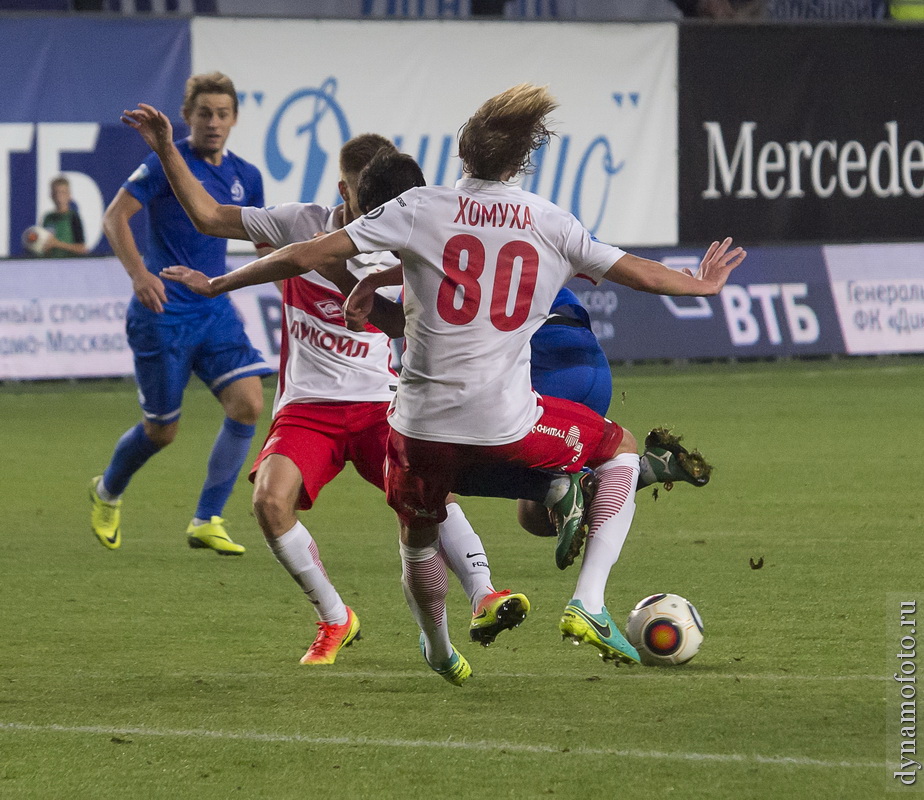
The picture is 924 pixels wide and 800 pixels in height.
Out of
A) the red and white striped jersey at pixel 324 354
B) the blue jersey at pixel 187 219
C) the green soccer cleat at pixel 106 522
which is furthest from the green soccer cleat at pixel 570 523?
the green soccer cleat at pixel 106 522

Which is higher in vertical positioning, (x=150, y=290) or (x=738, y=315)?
(x=150, y=290)

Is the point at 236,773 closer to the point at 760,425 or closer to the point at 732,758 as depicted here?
the point at 732,758

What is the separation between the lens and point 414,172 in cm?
493

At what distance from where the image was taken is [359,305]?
4.69 m

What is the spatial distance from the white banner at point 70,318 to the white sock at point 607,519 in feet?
34.4

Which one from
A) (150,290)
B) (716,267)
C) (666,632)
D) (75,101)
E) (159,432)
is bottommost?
(666,632)

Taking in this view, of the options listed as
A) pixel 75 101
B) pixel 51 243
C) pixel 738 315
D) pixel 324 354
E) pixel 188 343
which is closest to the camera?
pixel 324 354

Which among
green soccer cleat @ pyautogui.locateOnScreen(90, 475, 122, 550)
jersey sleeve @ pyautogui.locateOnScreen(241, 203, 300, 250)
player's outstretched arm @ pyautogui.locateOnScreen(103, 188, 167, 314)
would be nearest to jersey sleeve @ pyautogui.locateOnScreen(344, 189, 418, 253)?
jersey sleeve @ pyautogui.locateOnScreen(241, 203, 300, 250)

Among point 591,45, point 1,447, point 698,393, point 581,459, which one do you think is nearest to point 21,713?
point 581,459

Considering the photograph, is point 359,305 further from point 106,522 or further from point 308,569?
point 106,522

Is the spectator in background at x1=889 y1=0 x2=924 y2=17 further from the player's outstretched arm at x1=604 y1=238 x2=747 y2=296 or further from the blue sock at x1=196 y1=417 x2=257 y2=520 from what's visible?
the player's outstretched arm at x1=604 y1=238 x2=747 y2=296

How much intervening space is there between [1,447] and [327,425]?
22.2 ft

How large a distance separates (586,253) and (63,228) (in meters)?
12.5

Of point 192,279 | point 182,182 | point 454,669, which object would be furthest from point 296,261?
point 454,669
